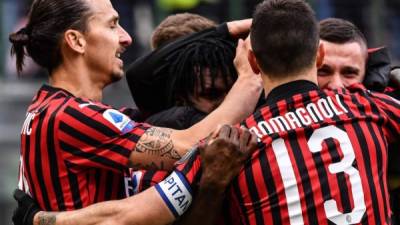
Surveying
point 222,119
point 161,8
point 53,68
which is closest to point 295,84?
point 222,119

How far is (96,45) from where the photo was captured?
4203 mm

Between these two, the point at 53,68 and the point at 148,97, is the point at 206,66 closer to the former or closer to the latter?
the point at 148,97

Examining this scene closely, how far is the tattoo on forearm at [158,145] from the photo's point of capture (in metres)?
3.93

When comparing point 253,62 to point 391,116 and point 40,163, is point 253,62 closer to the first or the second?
point 391,116

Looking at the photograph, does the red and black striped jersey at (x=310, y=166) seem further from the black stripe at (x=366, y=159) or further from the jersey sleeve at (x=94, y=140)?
the jersey sleeve at (x=94, y=140)

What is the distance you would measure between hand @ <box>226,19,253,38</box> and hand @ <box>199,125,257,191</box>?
777 mm

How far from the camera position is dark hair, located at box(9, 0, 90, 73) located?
13.6ft

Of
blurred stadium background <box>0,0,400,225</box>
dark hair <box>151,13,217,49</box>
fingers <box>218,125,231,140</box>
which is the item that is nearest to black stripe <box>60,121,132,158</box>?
fingers <box>218,125,231,140</box>

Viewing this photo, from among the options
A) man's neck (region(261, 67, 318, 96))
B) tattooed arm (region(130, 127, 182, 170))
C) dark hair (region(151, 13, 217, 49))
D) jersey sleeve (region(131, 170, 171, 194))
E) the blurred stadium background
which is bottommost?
the blurred stadium background

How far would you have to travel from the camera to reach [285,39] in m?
3.65

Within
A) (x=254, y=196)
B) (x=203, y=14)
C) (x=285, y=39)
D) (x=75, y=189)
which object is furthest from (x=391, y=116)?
(x=203, y=14)

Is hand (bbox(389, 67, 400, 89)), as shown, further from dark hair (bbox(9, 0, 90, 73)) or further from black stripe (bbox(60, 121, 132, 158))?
dark hair (bbox(9, 0, 90, 73))

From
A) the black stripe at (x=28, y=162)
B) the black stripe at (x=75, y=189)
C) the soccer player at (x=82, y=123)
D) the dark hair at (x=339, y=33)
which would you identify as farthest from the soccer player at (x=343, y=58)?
the black stripe at (x=28, y=162)

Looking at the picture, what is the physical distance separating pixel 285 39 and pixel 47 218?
1.15 m
